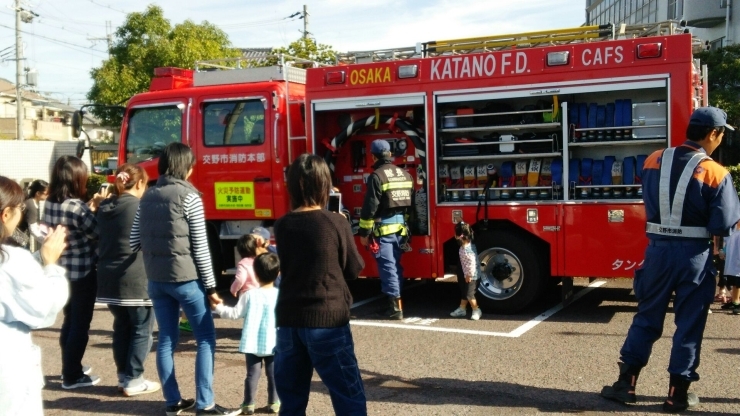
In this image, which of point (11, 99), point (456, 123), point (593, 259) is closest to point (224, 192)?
point (456, 123)

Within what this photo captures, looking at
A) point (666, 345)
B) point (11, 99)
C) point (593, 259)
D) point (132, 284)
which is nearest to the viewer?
point (132, 284)

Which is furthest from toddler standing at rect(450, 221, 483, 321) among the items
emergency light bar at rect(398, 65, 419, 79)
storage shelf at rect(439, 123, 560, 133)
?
emergency light bar at rect(398, 65, 419, 79)

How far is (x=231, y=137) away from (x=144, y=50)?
64.5ft

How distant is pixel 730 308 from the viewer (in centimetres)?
823

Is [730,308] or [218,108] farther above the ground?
[218,108]

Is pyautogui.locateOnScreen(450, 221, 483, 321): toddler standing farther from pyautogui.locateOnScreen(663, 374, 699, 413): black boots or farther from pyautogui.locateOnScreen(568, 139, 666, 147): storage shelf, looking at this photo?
pyautogui.locateOnScreen(663, 374, 699, 413): black boots

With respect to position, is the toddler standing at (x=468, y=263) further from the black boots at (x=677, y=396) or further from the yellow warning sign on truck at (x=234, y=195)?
the black boots at (x=677, y=396)

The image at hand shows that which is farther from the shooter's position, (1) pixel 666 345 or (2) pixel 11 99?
(2) pixel 11 99

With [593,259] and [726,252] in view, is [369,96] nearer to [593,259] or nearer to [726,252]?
[593,259]

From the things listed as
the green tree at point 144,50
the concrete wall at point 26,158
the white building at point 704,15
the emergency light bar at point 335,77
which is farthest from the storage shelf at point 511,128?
the concrete wall at point 26,158

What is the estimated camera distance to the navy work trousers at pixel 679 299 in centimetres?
507

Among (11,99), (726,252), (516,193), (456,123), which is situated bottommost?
(726,252)

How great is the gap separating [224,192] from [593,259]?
4311mm

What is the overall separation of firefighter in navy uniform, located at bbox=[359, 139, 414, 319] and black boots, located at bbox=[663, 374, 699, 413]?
11.4 ft
